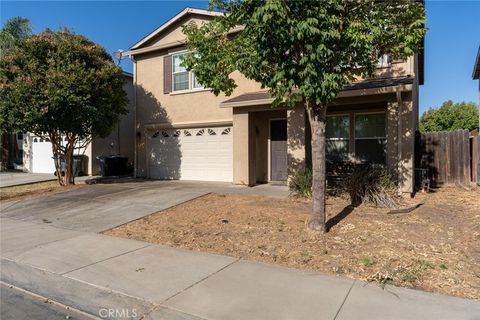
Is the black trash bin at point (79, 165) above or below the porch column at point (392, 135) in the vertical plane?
below

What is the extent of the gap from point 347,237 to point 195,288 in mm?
3177

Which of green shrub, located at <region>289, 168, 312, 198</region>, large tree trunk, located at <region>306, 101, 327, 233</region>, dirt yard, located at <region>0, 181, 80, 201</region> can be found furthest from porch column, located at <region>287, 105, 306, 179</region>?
dirt yard, located at <region>0, 181, 80, 201</region>

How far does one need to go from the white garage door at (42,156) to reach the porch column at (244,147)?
477 inches

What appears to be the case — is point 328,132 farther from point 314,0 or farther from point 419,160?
point 314,0

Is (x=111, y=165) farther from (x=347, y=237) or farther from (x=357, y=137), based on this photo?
(x=347, y=237)

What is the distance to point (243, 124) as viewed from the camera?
12.7 metres

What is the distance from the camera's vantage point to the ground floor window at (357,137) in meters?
11.4

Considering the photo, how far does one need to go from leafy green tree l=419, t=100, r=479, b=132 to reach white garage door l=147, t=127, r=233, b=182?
1490 inches

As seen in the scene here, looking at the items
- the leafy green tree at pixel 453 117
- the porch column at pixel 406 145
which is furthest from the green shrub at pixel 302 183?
the leafy green tree at pixel 453 117

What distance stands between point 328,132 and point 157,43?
28.6ft

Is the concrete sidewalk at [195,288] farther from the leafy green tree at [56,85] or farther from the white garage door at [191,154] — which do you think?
the white garage door at [191,154]

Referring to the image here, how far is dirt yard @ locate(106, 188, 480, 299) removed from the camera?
5125 millimetres

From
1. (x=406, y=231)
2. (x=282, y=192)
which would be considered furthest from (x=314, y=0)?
(x=282, y=192)

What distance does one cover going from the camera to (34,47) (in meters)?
12.5
